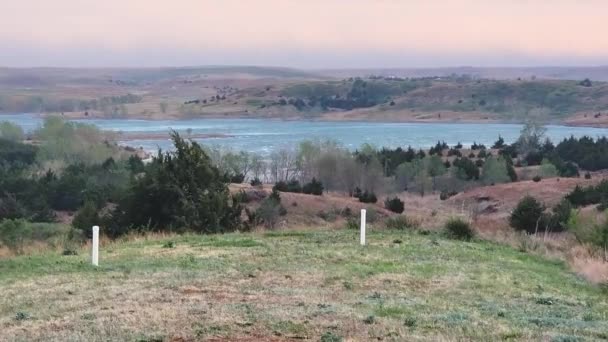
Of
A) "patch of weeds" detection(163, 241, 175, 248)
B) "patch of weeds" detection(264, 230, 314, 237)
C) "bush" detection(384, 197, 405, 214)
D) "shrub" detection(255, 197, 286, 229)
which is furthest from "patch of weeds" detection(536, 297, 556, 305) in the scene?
"bush" detection(384, 197, 405, 214)

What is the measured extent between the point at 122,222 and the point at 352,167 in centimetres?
4191

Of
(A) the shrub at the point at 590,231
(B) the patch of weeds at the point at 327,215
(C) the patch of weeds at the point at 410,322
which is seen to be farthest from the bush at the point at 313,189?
(C) the patch of weeds at the point at 410,322

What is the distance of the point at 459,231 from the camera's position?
73.9ft

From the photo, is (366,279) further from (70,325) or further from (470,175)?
(470,175)

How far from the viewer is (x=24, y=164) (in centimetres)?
8281

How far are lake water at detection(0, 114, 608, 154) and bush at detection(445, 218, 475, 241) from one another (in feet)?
243

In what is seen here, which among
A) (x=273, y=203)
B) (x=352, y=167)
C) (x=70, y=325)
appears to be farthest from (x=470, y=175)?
(x=70, y=325)

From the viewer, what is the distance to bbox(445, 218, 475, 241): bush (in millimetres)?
22453

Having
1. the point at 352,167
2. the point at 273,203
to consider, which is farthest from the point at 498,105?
the point at 273,203

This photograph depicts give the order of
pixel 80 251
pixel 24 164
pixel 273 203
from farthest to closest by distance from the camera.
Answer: pixel 24 164 < pixel 273 203 < pixel 80 251

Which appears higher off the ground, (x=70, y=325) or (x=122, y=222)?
(x=70, y=325)

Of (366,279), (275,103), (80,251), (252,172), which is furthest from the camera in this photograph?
(275,103)

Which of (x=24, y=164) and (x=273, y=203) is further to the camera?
(x=24, y=164)

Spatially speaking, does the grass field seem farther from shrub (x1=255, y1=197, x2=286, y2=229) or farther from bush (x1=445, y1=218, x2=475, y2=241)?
shrub (x1=255, y1=197, x2=286, y2=229)
